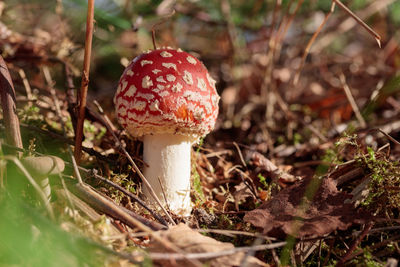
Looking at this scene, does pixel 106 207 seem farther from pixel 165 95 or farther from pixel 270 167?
pixel 270 167

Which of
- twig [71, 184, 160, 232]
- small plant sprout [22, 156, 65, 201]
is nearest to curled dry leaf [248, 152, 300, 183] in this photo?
twig [71, 184, 160, 232]

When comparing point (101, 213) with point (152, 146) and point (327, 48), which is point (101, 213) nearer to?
point (152, 146)

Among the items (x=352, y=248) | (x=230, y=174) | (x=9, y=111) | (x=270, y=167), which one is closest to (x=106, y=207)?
(x=9, y=111)

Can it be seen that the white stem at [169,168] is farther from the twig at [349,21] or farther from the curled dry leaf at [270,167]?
the twig at [349,21]

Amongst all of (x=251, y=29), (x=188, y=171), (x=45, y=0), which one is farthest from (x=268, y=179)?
(x=45, y=0)

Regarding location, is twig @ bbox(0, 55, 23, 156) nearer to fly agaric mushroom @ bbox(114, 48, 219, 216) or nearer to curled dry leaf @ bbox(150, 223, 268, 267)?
fly agaric mushroom @ bbox(114, 48, 219, 216)
